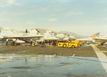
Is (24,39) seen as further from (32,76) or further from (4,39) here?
(32,76)

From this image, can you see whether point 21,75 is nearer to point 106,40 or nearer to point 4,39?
point 106,40

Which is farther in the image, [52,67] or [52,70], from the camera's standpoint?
[52,67]

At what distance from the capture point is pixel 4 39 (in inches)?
4584

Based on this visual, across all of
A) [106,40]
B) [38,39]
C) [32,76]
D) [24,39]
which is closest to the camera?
[32,76]

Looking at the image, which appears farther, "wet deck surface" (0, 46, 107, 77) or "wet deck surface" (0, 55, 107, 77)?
"wet deck surface" (0, 46, 107, 77)

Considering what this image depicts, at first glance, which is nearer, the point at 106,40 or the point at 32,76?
the point at 32,76

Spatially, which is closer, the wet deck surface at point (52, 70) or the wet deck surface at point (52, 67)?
the wet deck surface at point (52, 70)

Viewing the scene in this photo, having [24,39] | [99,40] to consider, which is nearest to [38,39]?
[24,39]

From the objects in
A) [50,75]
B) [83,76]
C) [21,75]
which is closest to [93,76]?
[83,76]

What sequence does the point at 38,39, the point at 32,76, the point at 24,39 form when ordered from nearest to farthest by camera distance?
the point at 32,76, the point at 24,39, the point at 38,39

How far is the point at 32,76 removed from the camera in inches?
799

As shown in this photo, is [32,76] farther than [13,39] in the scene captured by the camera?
No

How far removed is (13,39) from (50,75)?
89.7m

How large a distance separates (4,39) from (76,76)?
3851 inches
